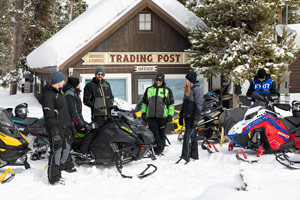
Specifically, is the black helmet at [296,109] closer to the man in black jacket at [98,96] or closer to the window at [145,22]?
the man in black jacket at [98,96]

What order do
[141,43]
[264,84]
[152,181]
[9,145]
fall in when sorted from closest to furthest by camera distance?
[152,181] < [9,145] < [264,84] < [141,43]

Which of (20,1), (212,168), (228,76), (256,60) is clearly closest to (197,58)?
(228,76)

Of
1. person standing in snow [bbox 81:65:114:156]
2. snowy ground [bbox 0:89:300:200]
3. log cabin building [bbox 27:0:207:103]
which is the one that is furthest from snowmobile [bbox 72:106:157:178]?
log cabin building [bbox 27:0:207:103]

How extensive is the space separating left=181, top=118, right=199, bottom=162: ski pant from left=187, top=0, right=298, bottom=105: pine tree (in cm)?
711

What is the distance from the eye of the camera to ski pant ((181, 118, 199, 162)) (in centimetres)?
691

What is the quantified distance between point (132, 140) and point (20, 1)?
2283cm

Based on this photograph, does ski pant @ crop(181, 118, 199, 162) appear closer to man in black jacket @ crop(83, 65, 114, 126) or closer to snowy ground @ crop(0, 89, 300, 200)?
snowy ground @ crop(0, 89, 300, 200)

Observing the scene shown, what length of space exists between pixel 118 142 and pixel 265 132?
8.81 feet

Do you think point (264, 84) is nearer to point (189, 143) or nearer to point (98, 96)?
point (189, 143)

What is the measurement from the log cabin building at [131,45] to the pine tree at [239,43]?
1007 mm

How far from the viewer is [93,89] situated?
7.27 metres

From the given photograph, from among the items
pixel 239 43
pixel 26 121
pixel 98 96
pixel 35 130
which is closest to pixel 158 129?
pixel 98 96

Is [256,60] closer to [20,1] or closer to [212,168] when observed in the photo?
[212,168]

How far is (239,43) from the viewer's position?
1471cm
